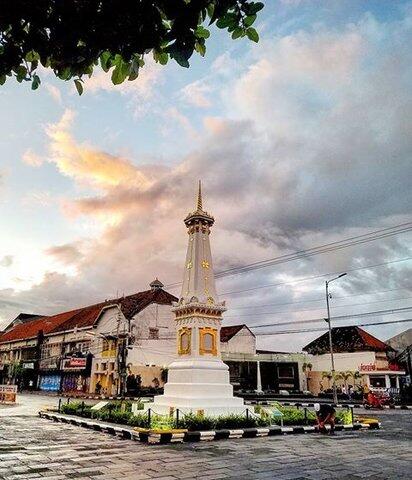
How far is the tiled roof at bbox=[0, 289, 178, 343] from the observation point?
141ft

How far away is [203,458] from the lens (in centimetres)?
888

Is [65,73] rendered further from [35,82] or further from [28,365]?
[28,365]

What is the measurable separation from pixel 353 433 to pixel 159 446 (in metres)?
7.22

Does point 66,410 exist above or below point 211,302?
below

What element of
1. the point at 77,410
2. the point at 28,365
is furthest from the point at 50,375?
the point at 77,410

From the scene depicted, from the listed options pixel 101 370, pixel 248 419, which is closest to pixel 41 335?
pixel 101 370

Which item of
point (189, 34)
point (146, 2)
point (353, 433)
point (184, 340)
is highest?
point (146, 2)

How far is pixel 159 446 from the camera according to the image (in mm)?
10508

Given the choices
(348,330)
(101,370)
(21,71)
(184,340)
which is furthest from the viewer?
(348,330)

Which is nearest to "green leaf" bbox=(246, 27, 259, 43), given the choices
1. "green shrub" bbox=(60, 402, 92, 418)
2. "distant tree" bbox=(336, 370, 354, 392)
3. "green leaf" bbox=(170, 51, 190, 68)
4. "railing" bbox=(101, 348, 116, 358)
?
"green leaf" bbox=(170, 51, 190, 68)

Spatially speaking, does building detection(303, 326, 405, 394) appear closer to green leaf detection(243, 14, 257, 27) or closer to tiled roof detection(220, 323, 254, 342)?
tiled roof detection(220, 323, 254, 342)

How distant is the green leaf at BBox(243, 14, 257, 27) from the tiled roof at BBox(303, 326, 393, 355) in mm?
44599

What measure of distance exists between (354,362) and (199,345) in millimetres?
32110

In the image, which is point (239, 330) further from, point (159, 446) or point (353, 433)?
point (159, 446)
